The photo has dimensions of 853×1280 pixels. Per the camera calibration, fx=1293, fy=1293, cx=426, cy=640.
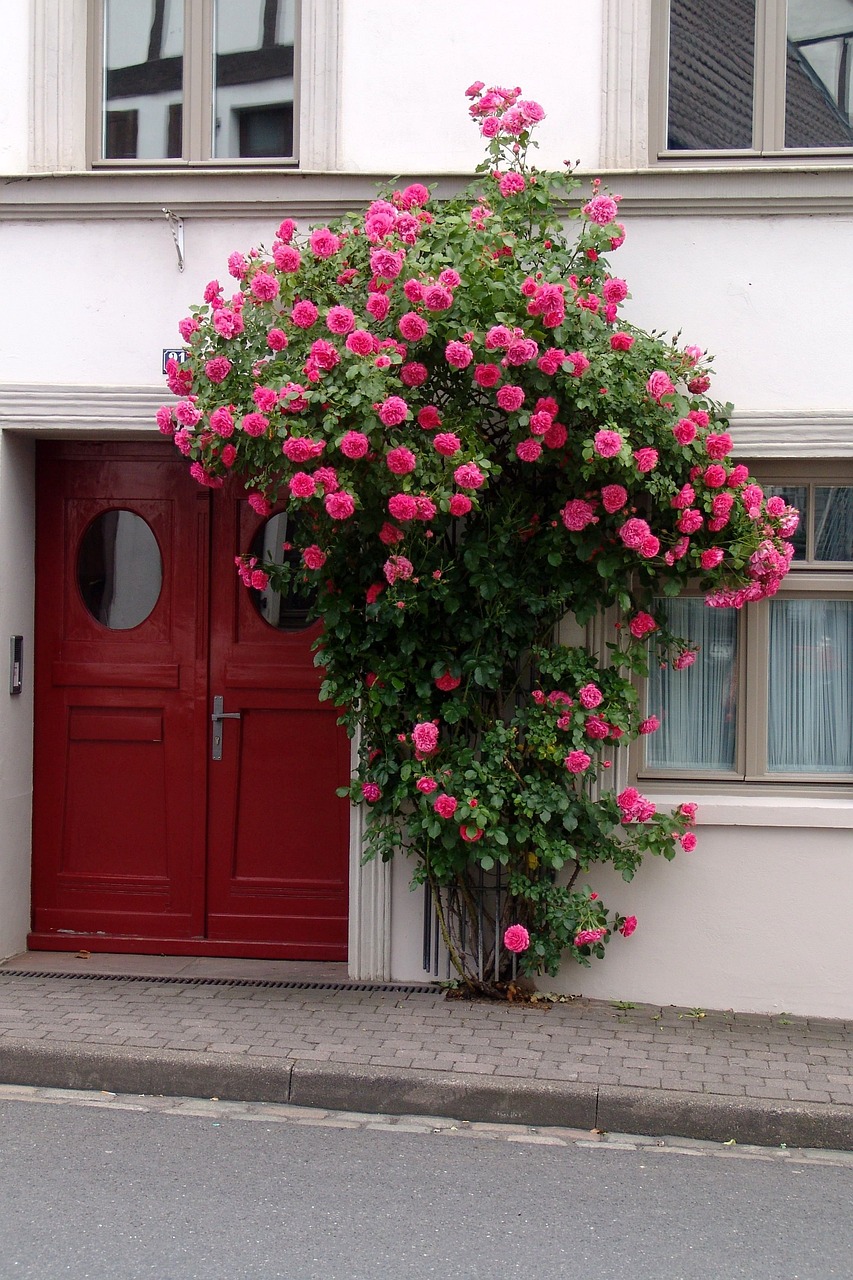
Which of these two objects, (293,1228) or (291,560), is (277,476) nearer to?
(291,560)

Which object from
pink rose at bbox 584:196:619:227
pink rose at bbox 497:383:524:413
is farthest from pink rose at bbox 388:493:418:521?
pink rose at bbox 584:196:619:227

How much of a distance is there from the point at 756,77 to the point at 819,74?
12.3 inches

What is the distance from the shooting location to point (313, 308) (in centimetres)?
518

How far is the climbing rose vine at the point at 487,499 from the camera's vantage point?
5156 millimetres

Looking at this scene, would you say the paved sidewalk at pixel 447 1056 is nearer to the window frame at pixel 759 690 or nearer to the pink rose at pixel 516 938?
the pink rose at pixel 516 938

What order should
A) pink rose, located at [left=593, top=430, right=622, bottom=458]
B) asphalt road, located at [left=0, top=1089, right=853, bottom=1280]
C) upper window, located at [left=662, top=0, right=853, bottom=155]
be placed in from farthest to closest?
1. upper window, located at [left=662, top=0, right=853, bottom=155]
2. pink rose, located at [left=593, top=430, right=622, bottom=458]
3. asphalt road, located at [left=0, top=1089, right=853, bottom=1280]

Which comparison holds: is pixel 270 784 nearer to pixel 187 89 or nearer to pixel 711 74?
pixel 187 89

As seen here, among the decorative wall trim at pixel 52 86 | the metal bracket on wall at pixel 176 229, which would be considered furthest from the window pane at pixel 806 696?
the decorative wall trim at pixel 52 86

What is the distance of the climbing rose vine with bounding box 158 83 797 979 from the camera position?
5.16 m

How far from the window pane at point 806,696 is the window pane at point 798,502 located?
27 cm

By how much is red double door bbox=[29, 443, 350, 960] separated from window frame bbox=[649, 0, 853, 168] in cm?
279

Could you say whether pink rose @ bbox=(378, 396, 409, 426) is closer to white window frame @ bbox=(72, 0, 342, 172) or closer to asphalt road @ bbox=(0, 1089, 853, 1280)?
white window frame @ bbox=(72, 0, 342, 172)

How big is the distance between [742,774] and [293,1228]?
126 inches

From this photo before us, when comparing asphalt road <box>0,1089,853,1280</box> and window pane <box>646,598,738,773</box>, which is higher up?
window pane <box>646,598,738,773</box>
